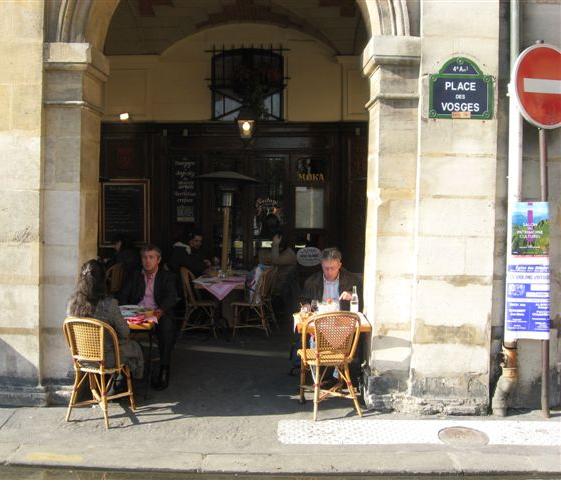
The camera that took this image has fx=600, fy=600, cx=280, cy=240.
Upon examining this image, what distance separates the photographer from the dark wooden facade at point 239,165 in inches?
420

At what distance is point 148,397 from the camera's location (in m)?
5.96

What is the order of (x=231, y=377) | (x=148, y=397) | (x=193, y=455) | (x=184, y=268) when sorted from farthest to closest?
(x=184, y=268) → (x=231, y=377) → (x=148, y=397) → (x=193, y=455)

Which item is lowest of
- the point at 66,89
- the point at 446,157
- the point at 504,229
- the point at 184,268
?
the point at 184,268

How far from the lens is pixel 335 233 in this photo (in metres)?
10.7

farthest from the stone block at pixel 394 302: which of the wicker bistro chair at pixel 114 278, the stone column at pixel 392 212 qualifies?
the wicker bistro chair at pixel 114 278

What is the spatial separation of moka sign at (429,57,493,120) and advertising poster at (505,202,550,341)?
0.93 metres

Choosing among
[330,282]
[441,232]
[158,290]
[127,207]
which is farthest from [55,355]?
[127,207]

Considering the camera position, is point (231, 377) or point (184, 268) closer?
point (231, 377)

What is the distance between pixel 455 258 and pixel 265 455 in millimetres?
2397

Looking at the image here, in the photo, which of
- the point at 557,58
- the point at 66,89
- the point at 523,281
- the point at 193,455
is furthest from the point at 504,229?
the point at 66,89

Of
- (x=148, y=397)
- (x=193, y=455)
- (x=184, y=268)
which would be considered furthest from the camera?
(x=184, y=268)

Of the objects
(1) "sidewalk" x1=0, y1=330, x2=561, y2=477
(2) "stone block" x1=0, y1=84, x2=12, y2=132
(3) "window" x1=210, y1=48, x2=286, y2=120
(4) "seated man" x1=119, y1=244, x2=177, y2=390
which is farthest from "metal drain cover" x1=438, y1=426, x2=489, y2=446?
(3) "window" x1=210, y1=48, x2=286, y2=120

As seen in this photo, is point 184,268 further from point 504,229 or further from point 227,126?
point 504,229

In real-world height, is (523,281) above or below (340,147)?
below
